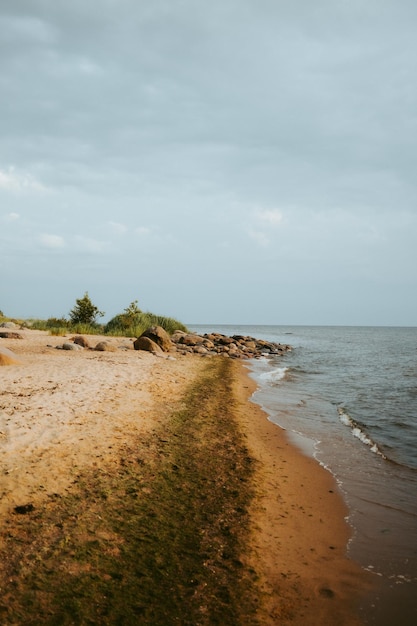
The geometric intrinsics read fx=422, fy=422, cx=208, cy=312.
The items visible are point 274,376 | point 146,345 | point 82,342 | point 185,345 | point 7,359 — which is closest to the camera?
point 7,359

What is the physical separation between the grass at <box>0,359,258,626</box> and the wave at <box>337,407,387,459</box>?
3881 mm

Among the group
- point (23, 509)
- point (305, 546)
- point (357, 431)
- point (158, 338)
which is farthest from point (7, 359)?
point (305, 546)

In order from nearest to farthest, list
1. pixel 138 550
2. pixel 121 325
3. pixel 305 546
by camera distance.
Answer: pixel 138 550 < pixel 305 546 < pixel 121 325

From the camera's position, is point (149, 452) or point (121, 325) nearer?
point (149, 452)

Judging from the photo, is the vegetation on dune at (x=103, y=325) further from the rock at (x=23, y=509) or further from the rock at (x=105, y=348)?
the rock at (x=23, y=509)

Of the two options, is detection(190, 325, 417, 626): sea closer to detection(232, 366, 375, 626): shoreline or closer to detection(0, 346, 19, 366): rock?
detection(232, 366, 375, 626): shoreline

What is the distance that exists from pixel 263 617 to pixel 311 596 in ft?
2.20

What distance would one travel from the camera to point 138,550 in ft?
15.0

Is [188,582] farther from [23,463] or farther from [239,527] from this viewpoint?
[23,463]

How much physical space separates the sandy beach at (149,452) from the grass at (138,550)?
0.19 meters

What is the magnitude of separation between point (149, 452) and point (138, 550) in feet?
10.2

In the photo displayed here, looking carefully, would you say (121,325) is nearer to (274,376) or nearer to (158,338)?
(158,338)

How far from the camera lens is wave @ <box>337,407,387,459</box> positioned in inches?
380

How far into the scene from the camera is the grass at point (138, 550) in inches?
145
